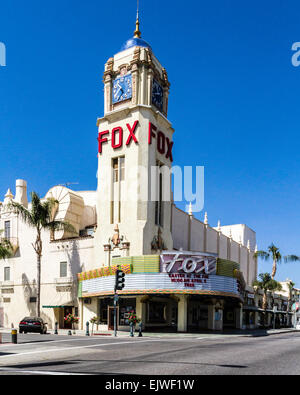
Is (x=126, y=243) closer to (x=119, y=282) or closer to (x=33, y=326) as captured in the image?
(x=33, y=326)

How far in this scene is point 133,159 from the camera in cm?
4575

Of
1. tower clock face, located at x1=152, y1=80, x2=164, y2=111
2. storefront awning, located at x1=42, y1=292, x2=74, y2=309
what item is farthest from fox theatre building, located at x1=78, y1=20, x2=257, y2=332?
storefront awning, located at x1=42, y1=292, x2=74, y2=309

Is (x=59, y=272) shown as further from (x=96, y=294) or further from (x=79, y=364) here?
(x=79, y=364)

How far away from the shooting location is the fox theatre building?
3919 cm

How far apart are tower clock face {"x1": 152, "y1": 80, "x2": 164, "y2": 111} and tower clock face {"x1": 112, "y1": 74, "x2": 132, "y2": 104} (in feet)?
9.09

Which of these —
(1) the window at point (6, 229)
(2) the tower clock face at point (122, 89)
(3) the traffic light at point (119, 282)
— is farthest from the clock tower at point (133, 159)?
(1) the window at point (6, 229)

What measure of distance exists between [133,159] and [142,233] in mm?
7824

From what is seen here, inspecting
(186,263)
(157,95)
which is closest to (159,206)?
(186,263)

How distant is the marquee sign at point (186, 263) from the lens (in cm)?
3859

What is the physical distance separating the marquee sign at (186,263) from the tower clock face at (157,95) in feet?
60.6

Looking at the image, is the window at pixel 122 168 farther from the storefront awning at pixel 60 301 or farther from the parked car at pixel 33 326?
the parked car at pixel 33 326

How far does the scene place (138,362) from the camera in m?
15.0

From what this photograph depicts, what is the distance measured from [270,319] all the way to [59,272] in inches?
1787

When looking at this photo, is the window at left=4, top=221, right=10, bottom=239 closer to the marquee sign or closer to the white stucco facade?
the white stucco facade
